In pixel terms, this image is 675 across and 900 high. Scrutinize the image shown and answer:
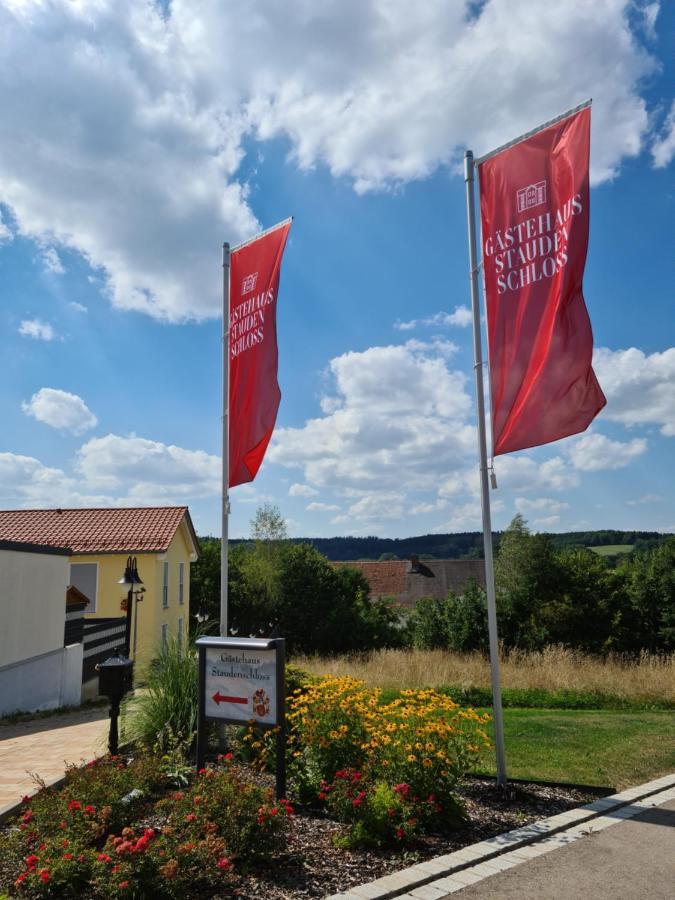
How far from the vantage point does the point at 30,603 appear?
48.3 ft

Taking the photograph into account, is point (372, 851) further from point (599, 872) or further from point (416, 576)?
point (416, 576)

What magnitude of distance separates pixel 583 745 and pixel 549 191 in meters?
6.80

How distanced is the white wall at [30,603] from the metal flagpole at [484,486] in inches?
399

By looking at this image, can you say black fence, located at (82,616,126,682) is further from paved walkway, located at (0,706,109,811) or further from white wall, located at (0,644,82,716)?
paved walkway, located at (0,706,109,811)

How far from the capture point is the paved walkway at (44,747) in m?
7.18

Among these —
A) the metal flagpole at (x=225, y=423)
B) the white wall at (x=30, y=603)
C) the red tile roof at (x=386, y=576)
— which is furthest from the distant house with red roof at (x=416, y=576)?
the metal flagpole at (x=225, y=423)

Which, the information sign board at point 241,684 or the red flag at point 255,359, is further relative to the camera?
the red flag at point 255,359

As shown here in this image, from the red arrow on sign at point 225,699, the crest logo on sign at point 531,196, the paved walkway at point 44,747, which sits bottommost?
the paved walkway at point 44,747

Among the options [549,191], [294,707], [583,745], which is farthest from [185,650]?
[549,191]

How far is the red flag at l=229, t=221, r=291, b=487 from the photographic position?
933 centimetres

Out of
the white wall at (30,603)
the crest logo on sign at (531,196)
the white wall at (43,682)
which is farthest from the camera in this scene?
the white wall at (30,603)

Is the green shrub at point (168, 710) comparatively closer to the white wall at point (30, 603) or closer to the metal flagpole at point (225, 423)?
the metal flagpole at point (225, 423)

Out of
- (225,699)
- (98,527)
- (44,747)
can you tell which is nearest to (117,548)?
(98,527)

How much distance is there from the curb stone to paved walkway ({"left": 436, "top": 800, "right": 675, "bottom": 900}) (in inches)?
4.7
